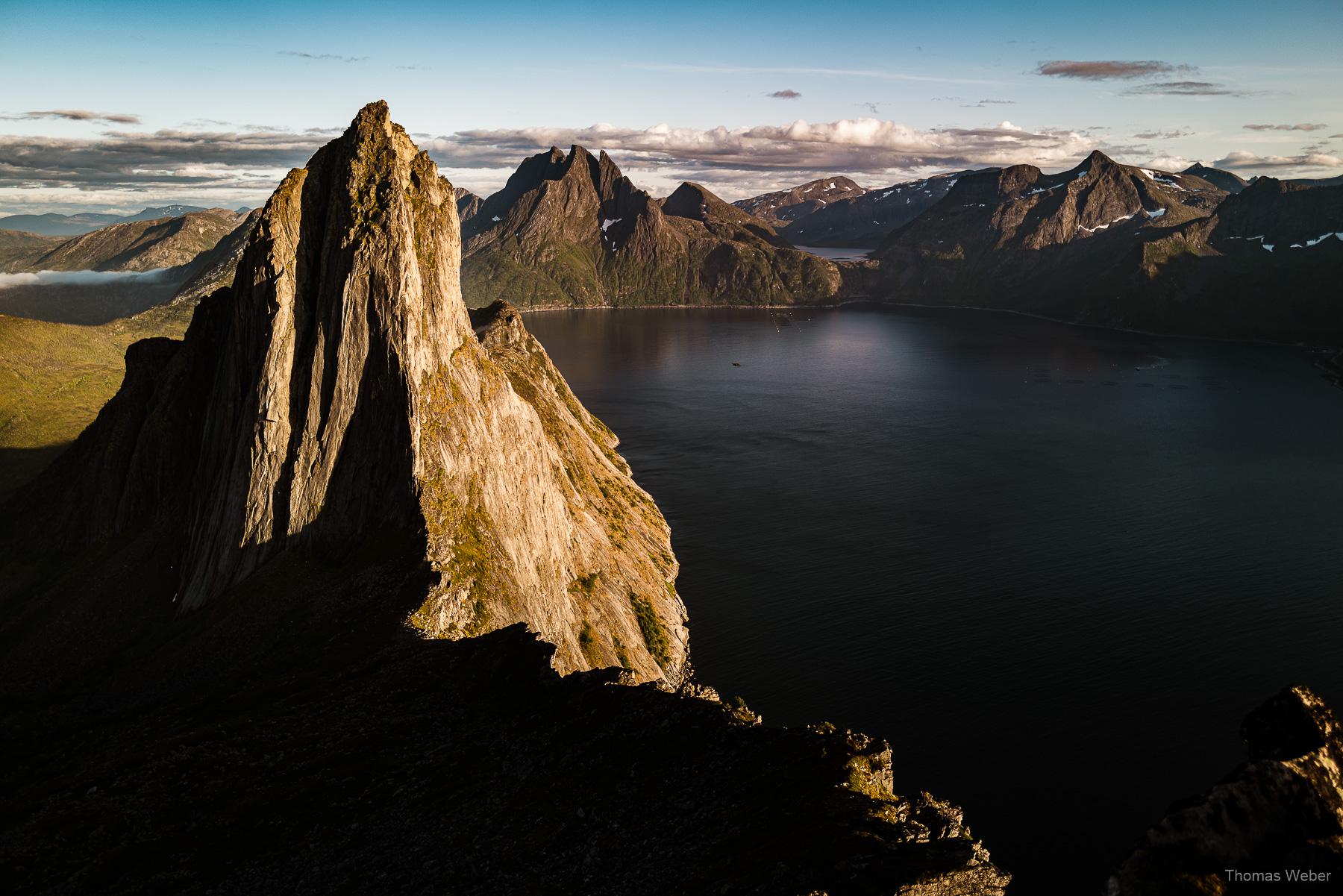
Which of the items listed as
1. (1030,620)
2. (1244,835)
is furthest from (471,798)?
(1030,620)

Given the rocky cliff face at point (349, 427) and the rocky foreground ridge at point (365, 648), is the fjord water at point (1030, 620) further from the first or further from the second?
the rocky cliff face at point (349, 427)

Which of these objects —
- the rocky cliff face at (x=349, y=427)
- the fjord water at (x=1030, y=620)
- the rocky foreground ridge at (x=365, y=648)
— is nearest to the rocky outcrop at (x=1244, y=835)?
the rocky foreground ridge at (x=365, y=648)

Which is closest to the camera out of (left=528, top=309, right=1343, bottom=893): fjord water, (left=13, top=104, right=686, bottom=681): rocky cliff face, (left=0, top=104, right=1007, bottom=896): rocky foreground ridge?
(left=0, top=104, right=1007, bottom=896): rocky foreground ridge

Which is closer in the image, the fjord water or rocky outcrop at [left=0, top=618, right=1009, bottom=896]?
rocky outcrop at [left=0, top=618, right=1009, bottom=896]

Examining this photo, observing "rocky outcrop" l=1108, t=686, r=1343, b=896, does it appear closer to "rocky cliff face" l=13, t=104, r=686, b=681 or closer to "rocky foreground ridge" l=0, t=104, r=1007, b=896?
"rocky foreground ridge" l=0, t=104, r=1007, b=896

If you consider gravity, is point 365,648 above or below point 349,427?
below

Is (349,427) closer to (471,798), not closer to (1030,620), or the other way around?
(471,798)

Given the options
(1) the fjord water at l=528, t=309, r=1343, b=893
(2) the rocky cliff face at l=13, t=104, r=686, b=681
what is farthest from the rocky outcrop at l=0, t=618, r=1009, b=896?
(1) the fjord water at l=528, t=309, r=1343, b=893

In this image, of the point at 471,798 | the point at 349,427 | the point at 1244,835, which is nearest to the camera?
the point at 1244,835
